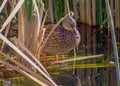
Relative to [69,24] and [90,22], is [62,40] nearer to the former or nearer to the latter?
[69,24]

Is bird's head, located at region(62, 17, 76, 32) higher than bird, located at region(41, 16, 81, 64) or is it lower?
higher

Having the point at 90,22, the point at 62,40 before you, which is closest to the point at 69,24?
the point at 62,40

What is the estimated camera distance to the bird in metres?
4.89

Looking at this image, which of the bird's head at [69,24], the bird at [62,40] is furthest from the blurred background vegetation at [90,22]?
the bird's head at [69,24]

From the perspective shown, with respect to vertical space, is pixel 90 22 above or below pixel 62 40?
above

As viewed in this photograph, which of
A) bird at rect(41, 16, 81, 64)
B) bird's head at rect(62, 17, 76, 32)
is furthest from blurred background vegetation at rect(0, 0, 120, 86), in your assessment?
bird's head at rect(62, 17, 76, 32)

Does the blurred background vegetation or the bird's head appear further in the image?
the blurred background vegetation

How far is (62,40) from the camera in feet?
16.4

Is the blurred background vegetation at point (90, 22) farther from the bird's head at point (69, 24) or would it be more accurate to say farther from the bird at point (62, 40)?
the bird's head at point (69, 24)

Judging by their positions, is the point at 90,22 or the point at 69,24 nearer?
the point at 69,24

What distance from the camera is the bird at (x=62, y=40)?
4891mm

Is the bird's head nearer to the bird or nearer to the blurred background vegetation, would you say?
the bird

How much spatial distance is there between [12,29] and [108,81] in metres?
2.32

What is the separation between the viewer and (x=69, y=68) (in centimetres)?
460
